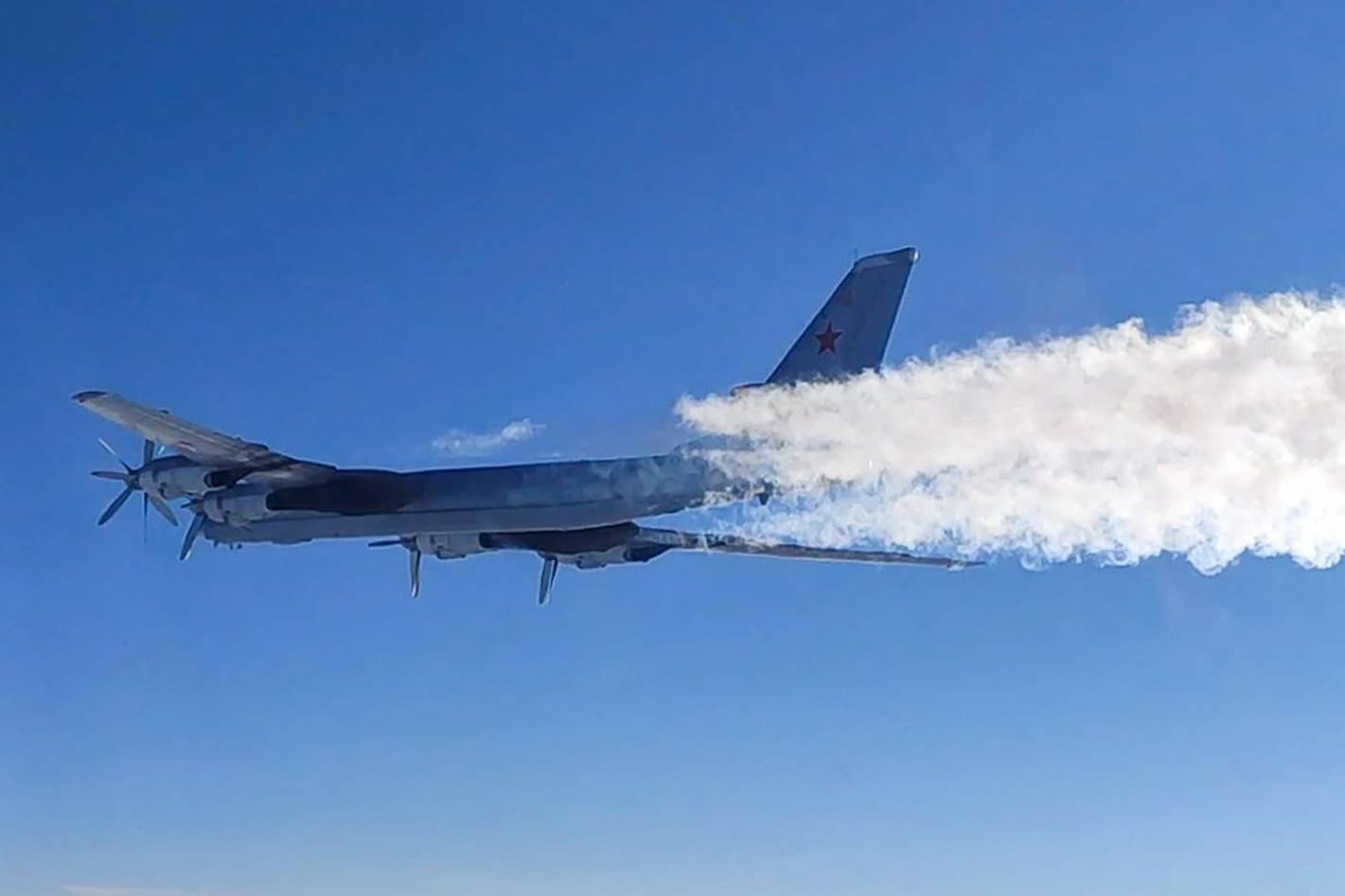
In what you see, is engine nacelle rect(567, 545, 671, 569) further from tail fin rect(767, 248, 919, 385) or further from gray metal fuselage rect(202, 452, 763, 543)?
tail fin rect(767, 248, 919, 385)

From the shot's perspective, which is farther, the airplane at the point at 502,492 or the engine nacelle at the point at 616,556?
the engine nacelle at the point at 616,556

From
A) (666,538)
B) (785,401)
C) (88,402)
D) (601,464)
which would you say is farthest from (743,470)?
(88,402)

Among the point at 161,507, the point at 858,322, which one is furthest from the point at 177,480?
the point at 858,322

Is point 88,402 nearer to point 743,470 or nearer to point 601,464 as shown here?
point 601,464

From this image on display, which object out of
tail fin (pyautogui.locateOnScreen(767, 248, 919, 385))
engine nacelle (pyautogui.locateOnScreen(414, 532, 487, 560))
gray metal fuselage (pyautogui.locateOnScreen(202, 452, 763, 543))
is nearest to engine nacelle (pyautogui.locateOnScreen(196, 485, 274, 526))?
gray metal fuselage (pyautogui.locateOnScreen(202, 452, 763, 543))

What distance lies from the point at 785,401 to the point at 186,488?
14.4 m

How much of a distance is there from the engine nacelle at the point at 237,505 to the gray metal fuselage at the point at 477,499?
0.07 feet

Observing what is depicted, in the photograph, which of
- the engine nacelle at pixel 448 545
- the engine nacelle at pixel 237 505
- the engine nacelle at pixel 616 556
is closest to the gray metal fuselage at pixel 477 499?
the engine nacelle at pixel 237 505

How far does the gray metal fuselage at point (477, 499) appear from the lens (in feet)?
91.2

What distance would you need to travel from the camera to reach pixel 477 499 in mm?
30484

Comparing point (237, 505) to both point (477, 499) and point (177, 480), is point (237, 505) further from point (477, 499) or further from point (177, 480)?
point (477, 499)

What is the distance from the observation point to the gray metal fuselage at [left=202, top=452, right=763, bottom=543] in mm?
27797

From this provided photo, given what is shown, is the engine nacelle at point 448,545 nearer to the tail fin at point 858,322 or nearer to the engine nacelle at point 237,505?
the engine nacelle at point 237,505

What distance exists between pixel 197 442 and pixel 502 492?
22.0 feet
